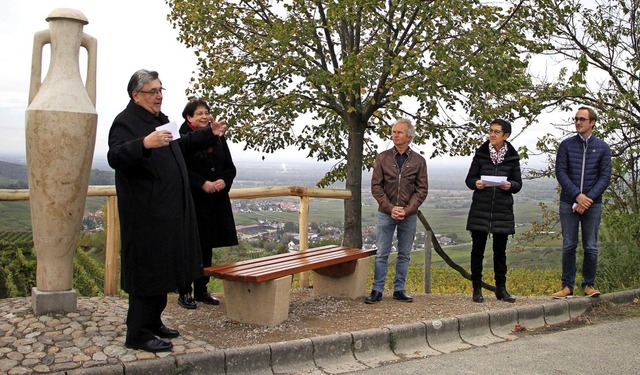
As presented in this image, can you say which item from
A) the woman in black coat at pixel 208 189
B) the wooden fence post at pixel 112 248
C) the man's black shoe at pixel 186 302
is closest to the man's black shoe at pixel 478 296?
the woman in black coat at pixel 208 189

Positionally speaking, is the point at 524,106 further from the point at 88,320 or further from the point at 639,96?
the point at 88,320

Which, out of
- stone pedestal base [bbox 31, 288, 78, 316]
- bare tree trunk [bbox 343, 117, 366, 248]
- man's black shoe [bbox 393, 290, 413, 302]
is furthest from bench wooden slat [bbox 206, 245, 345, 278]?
bare tree trunk [bbox 343, 117, 366, 248]

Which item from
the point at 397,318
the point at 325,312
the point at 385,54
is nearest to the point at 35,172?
the point at 325,312

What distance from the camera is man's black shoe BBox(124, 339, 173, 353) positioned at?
15.0 ft

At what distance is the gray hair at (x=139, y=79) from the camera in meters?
4.68

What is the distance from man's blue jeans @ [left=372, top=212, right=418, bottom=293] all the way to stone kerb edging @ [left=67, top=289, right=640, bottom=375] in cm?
102

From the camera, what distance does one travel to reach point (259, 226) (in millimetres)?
8297

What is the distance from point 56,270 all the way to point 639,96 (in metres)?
8.99

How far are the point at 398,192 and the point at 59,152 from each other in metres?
3.09

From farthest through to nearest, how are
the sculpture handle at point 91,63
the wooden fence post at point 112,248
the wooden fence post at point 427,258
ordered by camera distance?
the wooden fence post at point 427,258, the wooden fence post at point 112,248, the sculpture handle at point 91,63

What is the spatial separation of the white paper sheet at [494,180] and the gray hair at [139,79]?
333 cm

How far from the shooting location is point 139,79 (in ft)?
15.4

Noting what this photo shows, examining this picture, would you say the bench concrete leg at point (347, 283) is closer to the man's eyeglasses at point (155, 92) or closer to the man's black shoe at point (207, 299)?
the man's black shoe at point (207, 299)

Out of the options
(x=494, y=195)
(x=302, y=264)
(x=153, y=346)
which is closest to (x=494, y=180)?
(x=494, y=195)
